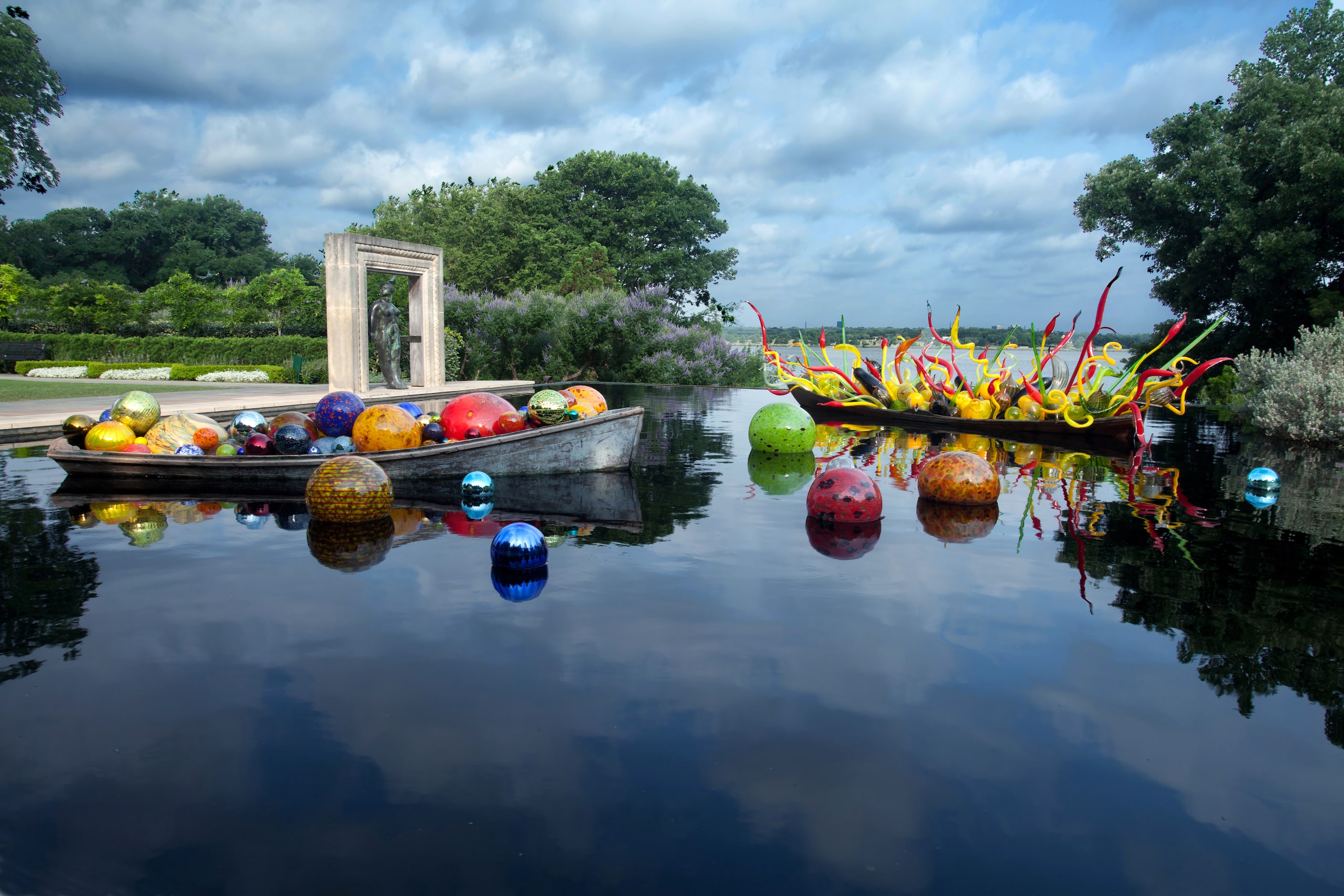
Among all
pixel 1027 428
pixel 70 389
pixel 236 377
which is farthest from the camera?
pixel 236 377

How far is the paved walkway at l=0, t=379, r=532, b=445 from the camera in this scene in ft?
44.3

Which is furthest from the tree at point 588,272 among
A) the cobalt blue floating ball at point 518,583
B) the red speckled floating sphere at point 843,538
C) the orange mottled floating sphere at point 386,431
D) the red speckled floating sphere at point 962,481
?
the cobalt blue floating ball at point 518,583

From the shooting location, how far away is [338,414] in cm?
994

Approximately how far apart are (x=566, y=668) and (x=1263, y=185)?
92.2ft

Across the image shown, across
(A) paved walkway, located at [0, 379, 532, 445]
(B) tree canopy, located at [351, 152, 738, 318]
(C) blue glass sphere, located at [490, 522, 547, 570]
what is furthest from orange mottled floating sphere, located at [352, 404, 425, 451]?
(B) tree canopy, located at [351, 152, 738, 318]

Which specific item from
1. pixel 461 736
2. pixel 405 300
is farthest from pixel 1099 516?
pixel 405 300

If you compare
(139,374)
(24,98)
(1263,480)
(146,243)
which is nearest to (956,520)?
(1263,480)

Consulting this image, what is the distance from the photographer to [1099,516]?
27.3 ft

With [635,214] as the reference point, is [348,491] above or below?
below

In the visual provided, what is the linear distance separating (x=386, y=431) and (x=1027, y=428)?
10.7m

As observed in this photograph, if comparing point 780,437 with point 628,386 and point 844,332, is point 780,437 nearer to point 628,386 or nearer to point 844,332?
point 844,332

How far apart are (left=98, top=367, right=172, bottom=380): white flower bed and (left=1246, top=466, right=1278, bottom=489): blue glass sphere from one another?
2975cm

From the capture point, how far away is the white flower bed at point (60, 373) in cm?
2970

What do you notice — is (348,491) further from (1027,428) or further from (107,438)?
(1027,428)
